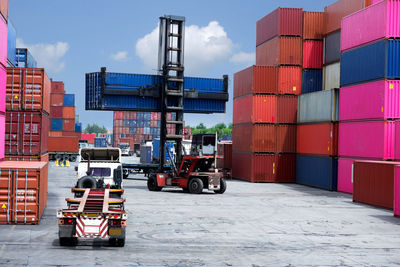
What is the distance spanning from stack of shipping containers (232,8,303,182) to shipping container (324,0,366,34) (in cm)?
213

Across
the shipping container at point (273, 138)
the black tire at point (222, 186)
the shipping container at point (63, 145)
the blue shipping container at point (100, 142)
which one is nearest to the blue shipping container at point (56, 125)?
the blue shipping container at point (100, 142)

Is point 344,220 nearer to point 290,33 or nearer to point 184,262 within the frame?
point 184,262

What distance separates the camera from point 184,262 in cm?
1298

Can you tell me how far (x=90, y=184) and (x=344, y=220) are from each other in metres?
10.5

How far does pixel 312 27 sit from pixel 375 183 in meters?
19.0

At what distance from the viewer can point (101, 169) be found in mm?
22625

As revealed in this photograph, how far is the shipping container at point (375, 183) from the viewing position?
25016 millimetres

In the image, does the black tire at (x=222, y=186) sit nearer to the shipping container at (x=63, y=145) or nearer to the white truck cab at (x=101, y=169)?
the white truck cab at (x=101, y=169)

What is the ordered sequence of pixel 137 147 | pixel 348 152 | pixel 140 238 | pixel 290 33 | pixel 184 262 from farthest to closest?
pixel 137 147 → pixel 290 33 → pixel 348 152 → pixel 140 238 → pixel 184 262

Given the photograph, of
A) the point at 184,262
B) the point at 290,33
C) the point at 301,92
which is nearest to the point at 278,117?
the point at 301,92

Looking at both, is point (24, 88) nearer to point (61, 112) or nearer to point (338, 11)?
point (338, 11)

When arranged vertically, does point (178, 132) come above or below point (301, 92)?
below

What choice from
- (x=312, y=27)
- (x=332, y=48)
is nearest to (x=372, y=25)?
(x=332, y=48)

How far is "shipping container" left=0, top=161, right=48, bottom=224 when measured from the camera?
1786 cm
